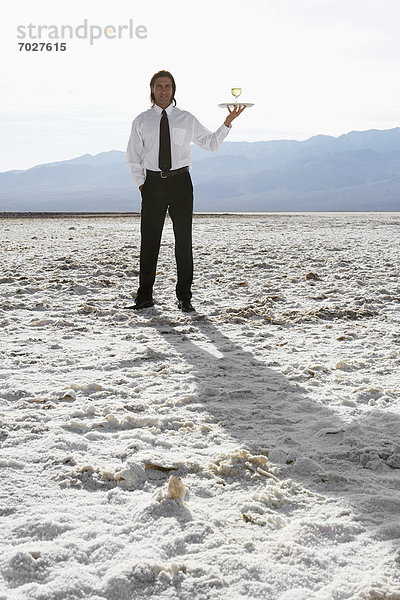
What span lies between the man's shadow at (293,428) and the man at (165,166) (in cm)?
184

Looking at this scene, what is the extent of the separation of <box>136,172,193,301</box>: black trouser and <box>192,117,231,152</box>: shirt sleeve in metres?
0.31

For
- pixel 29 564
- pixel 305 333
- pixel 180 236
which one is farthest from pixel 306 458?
pixel 180 236

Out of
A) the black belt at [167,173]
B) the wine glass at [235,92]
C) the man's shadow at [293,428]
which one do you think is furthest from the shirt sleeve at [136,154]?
the man's shadow at [293,428]

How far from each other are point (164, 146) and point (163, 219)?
646 millimetres

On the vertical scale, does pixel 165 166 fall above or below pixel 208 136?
below

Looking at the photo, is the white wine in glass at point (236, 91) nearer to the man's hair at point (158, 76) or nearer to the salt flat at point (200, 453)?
the man's hair at point (158, 76)

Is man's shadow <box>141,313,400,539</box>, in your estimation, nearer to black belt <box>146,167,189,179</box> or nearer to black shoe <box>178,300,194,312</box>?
black shoe <box>178,300,194,312</box>

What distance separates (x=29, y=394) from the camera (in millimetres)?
3076

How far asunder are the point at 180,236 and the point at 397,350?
2349 millimetres

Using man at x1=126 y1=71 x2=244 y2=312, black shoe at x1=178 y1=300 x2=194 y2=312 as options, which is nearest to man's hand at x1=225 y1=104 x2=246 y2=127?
man at x1=126 y1=71 x2=244 y2=312

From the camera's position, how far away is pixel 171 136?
210 inches

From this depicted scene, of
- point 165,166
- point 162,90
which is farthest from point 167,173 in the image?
point 162,90

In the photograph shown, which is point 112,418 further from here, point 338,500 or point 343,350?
point 343,350

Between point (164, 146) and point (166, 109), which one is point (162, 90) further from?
point (164, 146)
